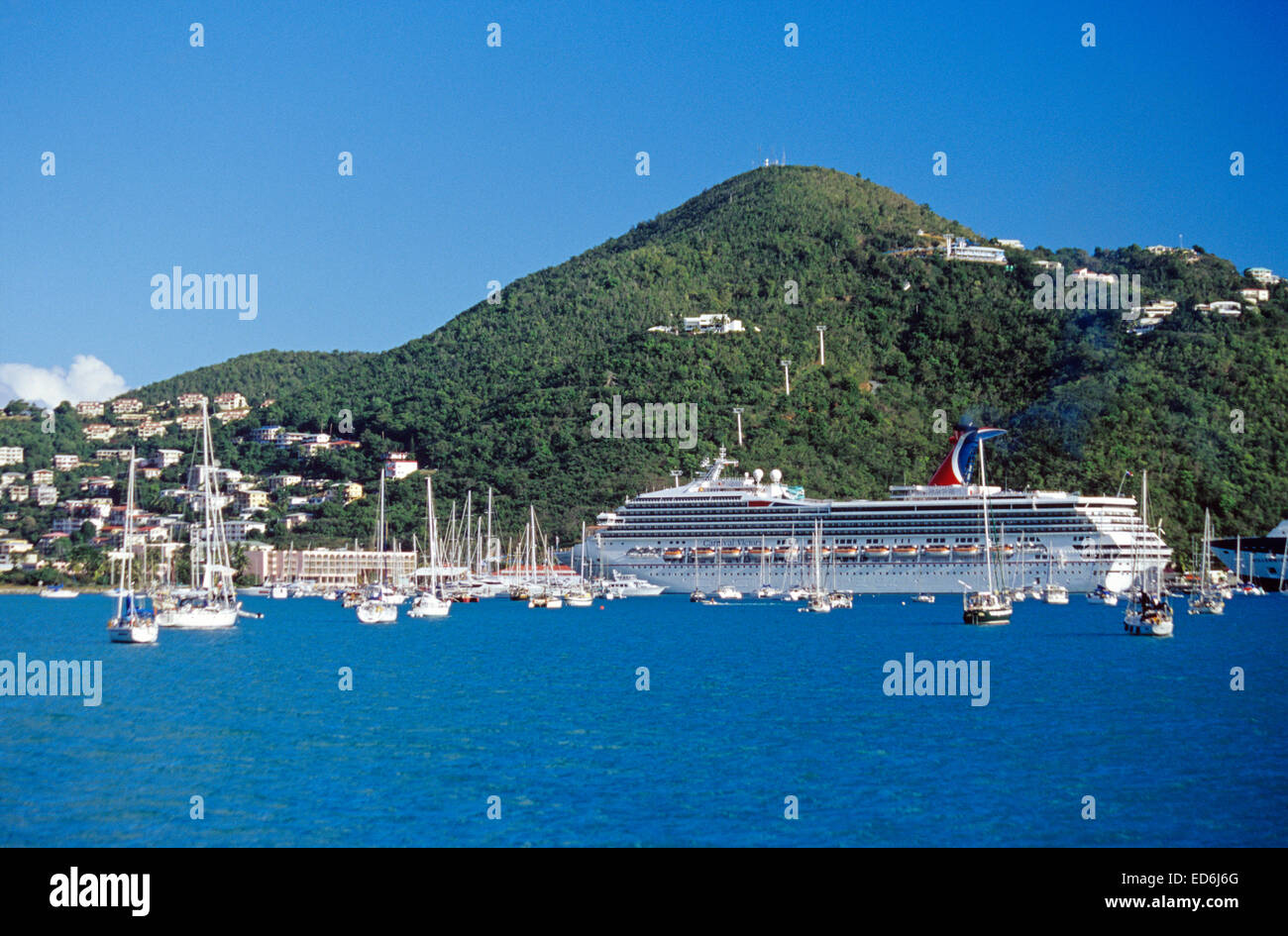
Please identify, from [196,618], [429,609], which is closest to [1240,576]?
[429,609]

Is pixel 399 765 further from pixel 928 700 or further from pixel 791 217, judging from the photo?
pixel 791 217

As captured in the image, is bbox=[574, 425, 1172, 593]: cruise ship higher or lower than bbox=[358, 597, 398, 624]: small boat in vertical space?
higher

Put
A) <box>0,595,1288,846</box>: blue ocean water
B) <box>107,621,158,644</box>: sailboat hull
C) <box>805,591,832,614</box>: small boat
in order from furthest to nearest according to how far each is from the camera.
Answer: <box>805,591,832,614</box>: small boat, <box>107,621,158,644</box>: sailboat hull, <box>0,595,1288,846</box>: blue ocean water

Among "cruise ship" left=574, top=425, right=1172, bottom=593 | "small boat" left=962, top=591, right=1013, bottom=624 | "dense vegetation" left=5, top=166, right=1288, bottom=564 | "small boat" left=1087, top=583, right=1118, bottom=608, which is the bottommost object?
"small boat" left=1087, top=583, right=1118, bottom=608

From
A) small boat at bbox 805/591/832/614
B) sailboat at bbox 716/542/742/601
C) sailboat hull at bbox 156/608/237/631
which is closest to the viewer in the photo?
sailboat hull at bbox 156/608/237/631

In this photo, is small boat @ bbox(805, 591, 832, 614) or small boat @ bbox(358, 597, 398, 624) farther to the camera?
small boat @ bbox(805, 591, 832, 614)

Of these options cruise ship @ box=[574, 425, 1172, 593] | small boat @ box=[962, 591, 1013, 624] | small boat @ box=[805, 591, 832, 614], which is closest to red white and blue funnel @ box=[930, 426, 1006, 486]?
cruise ship @ box=[574, 425, 1172, 593]

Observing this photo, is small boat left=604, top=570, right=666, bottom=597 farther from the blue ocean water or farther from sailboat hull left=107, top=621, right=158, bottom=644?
the blue ocean water

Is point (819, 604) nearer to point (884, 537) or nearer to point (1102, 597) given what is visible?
point (1102, 597)
